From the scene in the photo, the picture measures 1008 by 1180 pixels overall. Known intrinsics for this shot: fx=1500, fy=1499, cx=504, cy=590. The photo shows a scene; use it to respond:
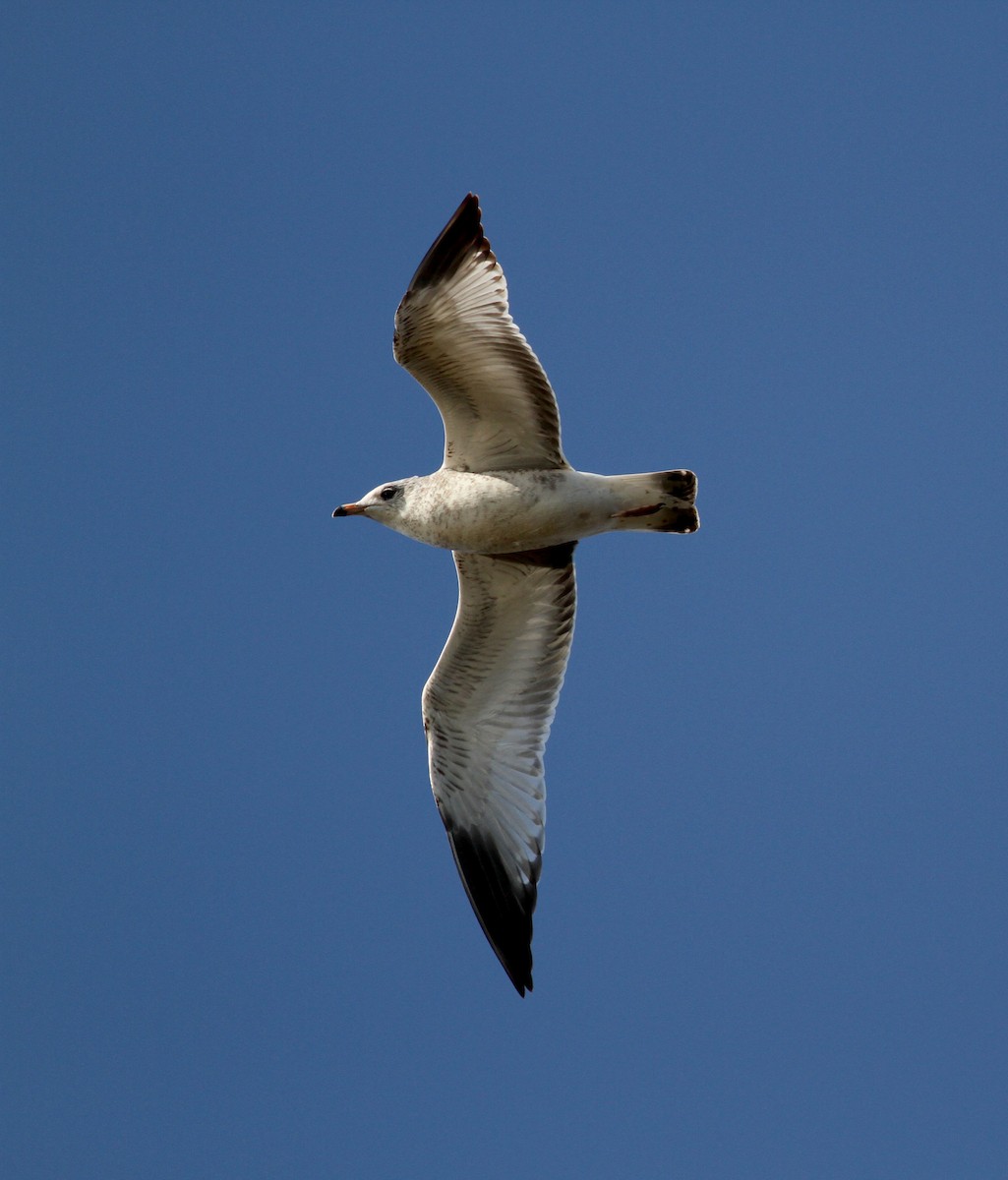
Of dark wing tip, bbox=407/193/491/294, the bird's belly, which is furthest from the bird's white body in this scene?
dark wing tip, bbox=407/193/491/294

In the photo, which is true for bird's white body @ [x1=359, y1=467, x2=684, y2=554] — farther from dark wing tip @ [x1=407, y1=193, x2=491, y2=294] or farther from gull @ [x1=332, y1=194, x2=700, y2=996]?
dark wing tip @ [x1=407, y1=193, x2=491, y2=294]

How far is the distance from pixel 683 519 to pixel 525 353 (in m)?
1.25

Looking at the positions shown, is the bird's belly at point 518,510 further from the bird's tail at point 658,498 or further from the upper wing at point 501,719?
the upper wing at point 501,719

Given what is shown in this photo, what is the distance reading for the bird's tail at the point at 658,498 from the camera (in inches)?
315

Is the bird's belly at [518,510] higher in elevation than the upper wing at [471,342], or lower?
lower

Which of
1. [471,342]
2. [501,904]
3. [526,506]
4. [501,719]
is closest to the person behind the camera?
[471,342]

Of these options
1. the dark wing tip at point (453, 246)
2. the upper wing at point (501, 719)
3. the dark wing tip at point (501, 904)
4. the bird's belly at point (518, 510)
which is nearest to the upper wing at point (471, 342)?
the dark wing tip at point (453, 246)

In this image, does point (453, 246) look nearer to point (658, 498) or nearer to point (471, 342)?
point (471, 342)

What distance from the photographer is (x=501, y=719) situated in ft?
29.0

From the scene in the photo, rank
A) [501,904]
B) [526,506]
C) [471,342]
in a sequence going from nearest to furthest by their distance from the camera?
1. [471,342]
2. [526,506]
3. [501,904]

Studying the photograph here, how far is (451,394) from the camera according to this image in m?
8.02

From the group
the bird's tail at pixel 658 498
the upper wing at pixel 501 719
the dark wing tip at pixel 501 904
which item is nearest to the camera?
the bird's tail at pixel 658 498

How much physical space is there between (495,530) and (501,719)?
1.31 metres

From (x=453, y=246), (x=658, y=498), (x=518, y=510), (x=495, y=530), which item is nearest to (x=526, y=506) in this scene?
(x=518, y=510)
